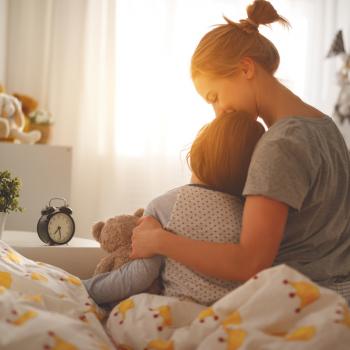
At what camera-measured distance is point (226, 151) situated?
3.26ft

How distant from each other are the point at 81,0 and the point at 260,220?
8.65 ft

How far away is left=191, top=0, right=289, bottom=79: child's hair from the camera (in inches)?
42.3

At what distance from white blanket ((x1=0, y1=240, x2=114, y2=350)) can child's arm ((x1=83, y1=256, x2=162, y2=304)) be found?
0.05 meters

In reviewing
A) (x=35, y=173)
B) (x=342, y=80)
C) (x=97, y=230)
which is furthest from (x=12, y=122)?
(x=342, y=80)

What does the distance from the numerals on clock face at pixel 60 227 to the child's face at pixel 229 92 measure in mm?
681

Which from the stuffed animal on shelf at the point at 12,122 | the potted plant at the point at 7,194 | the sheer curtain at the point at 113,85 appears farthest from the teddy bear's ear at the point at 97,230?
the sheer curtain at the point at 113,85

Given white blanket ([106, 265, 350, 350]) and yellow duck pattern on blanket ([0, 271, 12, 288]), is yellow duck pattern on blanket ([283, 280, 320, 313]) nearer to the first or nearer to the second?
white blanket ([106, 265, 350, 350])

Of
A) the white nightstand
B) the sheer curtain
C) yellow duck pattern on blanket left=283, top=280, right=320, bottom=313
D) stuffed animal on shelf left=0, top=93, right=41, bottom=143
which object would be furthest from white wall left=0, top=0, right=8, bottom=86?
yellow duck pattern on blanket left=283, top=280, right=320, bottom=313

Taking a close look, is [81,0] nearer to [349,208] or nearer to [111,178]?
[111,178]

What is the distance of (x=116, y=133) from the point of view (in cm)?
318

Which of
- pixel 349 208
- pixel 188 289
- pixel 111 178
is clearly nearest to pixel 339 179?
pixel 349 208

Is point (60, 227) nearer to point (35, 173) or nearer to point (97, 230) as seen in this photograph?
point (97, 230)

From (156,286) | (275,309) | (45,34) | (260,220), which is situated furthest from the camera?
(45,34)

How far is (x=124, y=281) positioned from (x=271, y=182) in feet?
1.08
